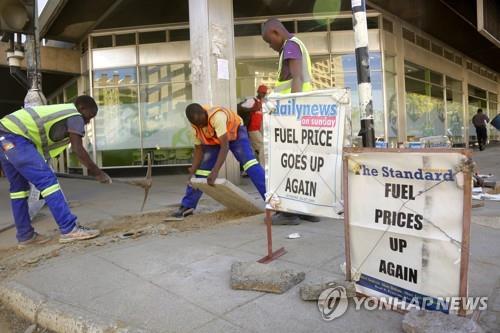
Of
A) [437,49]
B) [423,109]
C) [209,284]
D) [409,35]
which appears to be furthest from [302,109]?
[437,49]

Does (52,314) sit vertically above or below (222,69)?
below

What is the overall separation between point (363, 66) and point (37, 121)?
3301mm

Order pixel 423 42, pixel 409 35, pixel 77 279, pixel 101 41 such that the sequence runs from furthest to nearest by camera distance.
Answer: pixel 423 42 → pixel 409 35 → pixel 101 41 → pixel 77 279

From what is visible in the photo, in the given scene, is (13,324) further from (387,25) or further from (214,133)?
(387,25)

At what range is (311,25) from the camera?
13.7m

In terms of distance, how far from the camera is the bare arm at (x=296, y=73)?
4.32m

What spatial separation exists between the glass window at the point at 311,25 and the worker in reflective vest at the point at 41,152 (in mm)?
10138

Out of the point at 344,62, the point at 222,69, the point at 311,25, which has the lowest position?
the point at 222,69

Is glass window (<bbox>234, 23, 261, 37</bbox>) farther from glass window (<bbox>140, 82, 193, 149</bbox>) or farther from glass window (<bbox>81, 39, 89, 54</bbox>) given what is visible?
glass window (<bbox>81, 39, 89, 54</bbox>)

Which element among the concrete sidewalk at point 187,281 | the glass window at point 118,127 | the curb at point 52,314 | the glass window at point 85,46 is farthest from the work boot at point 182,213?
the glass window at point 85,46

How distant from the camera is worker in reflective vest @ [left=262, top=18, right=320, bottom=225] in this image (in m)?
4.33

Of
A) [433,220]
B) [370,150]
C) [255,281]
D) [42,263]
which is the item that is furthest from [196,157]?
[433,220]

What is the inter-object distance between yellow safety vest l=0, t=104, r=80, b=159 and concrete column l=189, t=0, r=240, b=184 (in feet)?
13.1

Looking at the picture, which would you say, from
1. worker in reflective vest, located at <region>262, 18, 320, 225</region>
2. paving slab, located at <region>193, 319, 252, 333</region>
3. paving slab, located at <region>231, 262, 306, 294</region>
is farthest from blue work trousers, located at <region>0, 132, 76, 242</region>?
paving slab, located at <region>193, 319, 252, 333</region>
